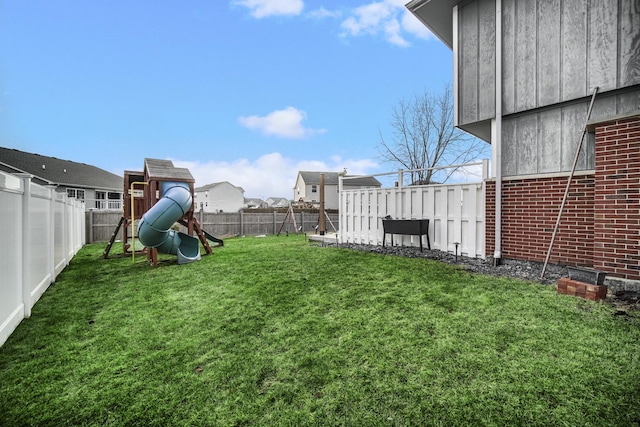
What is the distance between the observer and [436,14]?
6629 mm

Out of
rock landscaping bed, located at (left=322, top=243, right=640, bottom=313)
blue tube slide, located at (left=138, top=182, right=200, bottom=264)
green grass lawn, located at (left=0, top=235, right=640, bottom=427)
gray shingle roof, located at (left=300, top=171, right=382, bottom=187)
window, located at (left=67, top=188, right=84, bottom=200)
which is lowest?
green grass lawn, located at (left=0, top=235, right=640, bottom=427)

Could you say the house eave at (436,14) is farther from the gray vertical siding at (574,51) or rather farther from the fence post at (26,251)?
the fence post at (26,251)

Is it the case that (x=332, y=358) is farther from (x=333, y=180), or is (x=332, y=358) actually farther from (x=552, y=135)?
(x=333, y=180)

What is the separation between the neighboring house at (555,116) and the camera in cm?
397

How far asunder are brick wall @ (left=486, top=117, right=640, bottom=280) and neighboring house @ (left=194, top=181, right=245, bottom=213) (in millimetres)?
37533

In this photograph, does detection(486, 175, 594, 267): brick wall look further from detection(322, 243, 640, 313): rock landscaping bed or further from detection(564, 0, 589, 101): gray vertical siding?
detection(564, 0, 589, 101): gray vertical siding

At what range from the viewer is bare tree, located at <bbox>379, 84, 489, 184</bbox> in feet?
51.4

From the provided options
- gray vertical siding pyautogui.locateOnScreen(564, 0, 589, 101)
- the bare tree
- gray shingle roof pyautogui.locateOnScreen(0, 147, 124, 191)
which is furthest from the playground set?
gray shingle roof pyautogui.locateOnScreen(0, 147, 124, 191)

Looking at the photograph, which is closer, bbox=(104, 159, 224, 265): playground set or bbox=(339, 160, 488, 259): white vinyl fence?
bbox=(339, 160, 488, 259): white vinyl fence

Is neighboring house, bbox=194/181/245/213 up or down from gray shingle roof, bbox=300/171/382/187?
down

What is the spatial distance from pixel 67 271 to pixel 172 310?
14.9ft

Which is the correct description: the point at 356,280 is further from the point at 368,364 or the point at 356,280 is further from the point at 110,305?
the point at 110,305

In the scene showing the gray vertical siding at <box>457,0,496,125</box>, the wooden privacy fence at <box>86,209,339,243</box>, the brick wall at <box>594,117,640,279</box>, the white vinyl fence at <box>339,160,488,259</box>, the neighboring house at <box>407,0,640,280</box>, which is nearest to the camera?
the brick wall at <box>594,117,640,279</box>

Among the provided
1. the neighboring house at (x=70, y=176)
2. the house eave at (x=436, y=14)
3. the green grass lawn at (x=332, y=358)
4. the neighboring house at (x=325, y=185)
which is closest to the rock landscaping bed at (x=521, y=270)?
the green grass lawn at (x=332, y=358)
